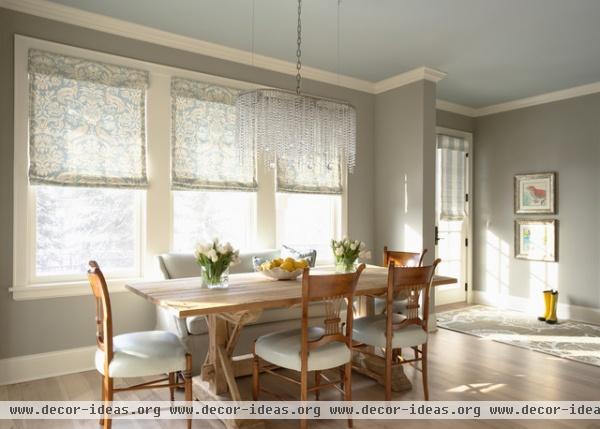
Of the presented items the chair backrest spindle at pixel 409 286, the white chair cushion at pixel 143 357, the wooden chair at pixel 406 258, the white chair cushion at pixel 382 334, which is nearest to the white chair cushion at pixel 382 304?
the wooden chair at pixel 406 258

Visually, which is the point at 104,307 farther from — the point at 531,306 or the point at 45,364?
the point at 531,306

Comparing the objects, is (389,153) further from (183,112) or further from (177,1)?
(177,1)

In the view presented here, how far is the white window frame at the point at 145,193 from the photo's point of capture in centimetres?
334

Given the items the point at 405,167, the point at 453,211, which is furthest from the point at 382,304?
the point at 453,211

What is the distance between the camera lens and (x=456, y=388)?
3.28 meters

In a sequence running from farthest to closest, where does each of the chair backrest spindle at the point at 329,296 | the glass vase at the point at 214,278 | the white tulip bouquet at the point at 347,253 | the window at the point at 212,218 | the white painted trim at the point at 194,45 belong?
the window at the point at 212,218 < the white tulip bouquet at the point at 347,253 < the white painted trim at the point at 194,45 < the glass vase at the point at 214,278 < the chair backrest spindle at the point at 329,296

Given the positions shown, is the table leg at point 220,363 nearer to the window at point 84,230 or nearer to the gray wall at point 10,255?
the gray wall at point 10,255

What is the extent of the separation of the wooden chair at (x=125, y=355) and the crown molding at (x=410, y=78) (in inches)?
148

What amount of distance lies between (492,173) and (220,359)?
16.6 ft

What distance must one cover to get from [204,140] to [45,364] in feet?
7.47

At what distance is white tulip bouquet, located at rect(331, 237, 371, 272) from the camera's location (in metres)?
3.54

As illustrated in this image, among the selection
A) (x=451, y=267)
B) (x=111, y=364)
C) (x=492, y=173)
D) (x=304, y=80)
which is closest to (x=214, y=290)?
(x=111, y=364)

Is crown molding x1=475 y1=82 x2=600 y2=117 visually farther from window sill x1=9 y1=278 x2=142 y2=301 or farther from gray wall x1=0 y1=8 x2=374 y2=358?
window sill x1=9 y1=278 x2=142 y2=301

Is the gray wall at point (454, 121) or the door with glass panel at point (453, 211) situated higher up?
the gray wall at point (454, 121)
